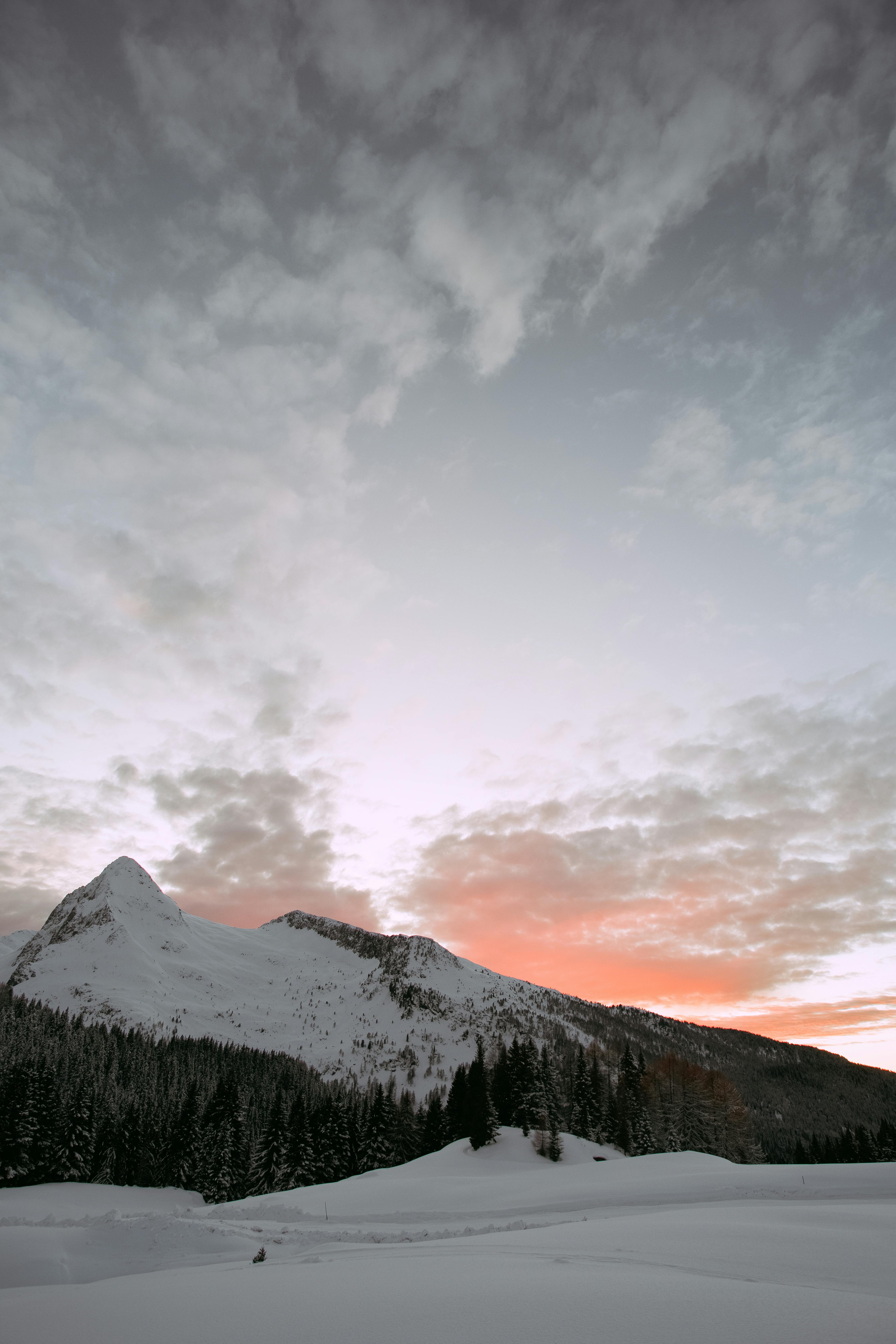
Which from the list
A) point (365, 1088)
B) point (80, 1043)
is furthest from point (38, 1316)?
point (365, 1088)

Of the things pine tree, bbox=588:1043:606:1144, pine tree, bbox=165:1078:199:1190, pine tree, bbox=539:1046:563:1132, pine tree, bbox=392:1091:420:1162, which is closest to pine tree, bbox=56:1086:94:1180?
pine tree, bbox=165:1078:199:1190

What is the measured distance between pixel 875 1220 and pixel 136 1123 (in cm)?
8301

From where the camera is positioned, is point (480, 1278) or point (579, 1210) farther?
point (579, 1210)

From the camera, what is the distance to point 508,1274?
9859mm

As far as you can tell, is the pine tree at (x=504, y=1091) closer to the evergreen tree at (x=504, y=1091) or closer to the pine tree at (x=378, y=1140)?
the evergreen tree at (x=504, y=1091)

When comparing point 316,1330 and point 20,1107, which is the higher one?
point 316,1330

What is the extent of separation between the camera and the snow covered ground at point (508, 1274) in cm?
696

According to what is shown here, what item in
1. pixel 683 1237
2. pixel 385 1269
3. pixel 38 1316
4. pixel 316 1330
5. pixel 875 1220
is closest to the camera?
pixel 316 1330

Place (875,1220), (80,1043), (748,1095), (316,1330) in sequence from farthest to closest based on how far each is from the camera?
(748,1095), (80,1043), (875,1220), (316,1330)

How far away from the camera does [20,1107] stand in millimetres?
61000

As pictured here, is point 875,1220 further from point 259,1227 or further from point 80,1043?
point 80,1043

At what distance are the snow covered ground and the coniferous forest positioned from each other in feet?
128

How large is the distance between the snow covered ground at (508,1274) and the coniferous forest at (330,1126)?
38.9 metres

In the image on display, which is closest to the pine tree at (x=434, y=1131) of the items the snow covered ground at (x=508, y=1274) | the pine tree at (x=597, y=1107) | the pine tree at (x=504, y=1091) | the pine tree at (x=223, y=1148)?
the pine tree at (x=504, y=1091)
